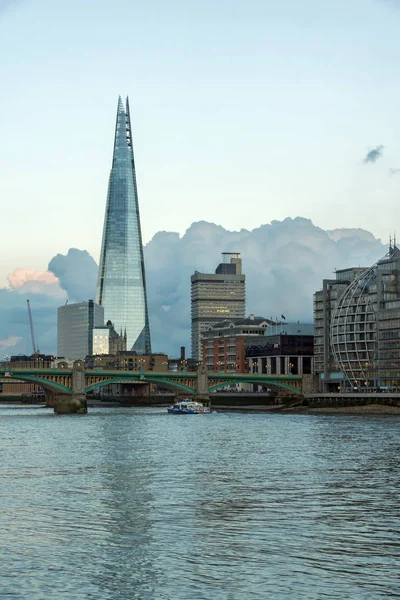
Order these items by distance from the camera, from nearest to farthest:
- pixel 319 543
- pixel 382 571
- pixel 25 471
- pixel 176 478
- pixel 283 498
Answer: pixel 382 571, pixel 319 543, pixel 283 498, pixel 176 478, pixel 25 471

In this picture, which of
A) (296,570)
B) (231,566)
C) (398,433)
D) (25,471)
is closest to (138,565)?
(231,566)

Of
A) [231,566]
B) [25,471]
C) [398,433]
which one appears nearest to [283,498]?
[231,566]

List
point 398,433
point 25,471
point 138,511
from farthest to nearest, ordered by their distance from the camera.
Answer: point 398,433
point 25,471
point 138,511

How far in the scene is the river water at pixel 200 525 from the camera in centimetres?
3709

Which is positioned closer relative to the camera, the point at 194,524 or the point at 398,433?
the point at 194,524

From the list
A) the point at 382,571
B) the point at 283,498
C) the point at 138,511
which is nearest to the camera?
the point at 382,571

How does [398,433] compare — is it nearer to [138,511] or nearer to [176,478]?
[176,478]

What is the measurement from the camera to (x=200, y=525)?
4884 cm

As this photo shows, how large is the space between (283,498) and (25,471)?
81.3 ft

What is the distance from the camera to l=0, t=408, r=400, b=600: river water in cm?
3709

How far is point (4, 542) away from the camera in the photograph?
4478 centimetres

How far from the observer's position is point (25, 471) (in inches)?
2960

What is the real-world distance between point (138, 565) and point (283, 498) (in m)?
19.6

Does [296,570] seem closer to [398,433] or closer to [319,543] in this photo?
[319,543]
